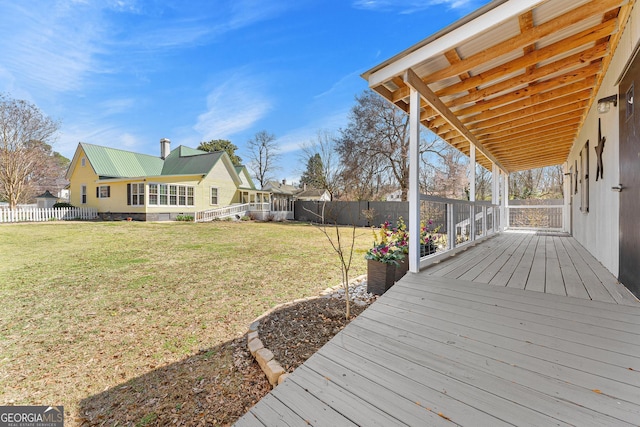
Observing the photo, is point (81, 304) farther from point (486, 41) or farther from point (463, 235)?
point (463, 235)

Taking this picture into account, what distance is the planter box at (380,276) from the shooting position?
3678mm

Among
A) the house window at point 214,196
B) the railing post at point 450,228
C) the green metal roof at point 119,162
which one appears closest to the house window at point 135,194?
the green metal roof at point 119,162

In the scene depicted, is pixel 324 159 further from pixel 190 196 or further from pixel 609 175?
pixel 609 175

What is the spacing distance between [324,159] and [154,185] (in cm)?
1389

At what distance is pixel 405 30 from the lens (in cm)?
779

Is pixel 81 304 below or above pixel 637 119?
below

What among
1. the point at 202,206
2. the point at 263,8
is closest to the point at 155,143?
the point at 202,206

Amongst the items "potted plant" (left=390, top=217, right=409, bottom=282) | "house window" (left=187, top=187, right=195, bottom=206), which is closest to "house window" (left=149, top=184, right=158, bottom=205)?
"house window" (left=187, top=187, right=195, bottom=206)

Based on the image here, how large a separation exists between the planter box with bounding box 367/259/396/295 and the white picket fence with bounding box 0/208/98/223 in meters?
19.7

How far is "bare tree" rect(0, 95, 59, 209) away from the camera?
53.4 ft

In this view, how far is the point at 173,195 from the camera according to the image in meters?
16.7

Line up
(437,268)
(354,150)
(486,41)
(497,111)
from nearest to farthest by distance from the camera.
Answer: (486,41) < (437,268) < (497,111) < (354,150)

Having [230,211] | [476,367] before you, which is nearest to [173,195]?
[230,211]

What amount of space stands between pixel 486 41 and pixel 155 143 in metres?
25.3
